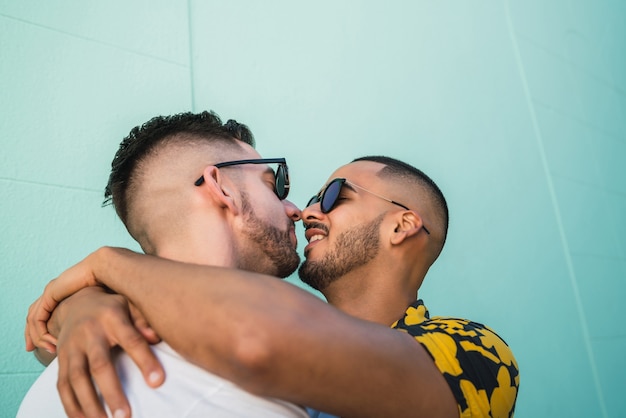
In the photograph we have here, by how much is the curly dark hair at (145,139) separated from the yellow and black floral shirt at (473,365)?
107cm

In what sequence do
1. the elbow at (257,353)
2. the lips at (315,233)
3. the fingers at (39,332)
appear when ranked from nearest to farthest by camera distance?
the elbow at (257,353), the fingers at (39,332), the lips at (315,233)

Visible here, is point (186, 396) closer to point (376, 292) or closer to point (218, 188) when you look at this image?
point (218, 188)

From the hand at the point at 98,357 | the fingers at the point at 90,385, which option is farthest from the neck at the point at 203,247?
the fingers at the point at 90,385

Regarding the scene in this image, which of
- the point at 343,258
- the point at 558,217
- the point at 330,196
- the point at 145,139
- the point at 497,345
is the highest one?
the point at 145,139

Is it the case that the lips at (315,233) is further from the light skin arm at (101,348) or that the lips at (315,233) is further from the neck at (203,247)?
the light skin arm at (101,348)

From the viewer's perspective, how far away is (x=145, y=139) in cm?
184

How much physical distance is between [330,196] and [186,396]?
125 cm

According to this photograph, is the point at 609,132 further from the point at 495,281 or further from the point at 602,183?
the point at 495,281

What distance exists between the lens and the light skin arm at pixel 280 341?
3.10 ft

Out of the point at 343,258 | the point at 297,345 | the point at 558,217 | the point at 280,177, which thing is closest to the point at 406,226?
the point at 343,258

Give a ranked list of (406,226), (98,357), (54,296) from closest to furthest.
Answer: (98,357), (54,296), (406,226)

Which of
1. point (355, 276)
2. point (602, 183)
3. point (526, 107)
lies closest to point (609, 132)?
point (602, 183)

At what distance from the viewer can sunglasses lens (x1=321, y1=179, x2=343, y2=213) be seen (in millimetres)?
2160

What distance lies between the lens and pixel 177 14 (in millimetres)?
2633
